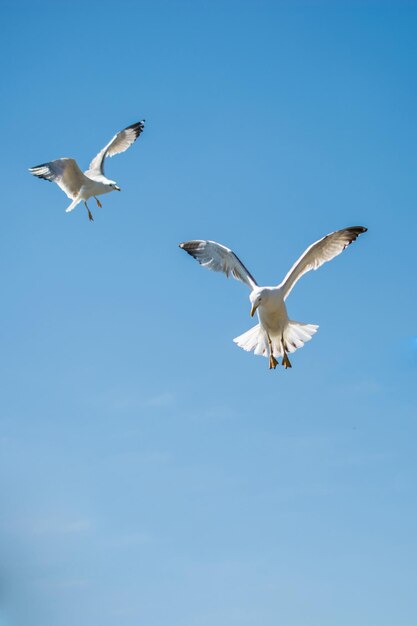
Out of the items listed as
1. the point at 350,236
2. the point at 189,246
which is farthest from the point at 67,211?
the point at 350,236

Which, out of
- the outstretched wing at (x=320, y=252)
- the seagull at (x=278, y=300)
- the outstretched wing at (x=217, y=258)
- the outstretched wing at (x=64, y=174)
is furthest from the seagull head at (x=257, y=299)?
the outstretched wing at (x=64, y=174)

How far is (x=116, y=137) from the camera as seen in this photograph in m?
29.0

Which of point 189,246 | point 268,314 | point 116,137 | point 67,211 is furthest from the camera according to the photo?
point 116,137

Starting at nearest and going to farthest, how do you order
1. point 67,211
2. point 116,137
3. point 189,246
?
point 189,246 < point 67,211 < point 116,137

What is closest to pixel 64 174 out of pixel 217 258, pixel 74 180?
pixel 74 180

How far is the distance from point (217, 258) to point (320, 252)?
2.23 metres

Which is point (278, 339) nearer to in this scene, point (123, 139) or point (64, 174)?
point (64, 174)

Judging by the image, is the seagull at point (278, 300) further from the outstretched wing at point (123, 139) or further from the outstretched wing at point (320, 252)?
the outstretched wing at point (123, 139)

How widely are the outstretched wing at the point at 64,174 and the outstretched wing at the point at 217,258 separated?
4.28 metres

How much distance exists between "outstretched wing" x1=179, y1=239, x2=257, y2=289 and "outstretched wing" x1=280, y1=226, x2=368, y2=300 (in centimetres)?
105

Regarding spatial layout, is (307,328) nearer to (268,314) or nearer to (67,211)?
(268,314)

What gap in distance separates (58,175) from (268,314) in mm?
7367

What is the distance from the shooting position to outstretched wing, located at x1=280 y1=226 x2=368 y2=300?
21.8 metres

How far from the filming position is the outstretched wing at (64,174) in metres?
25.8
